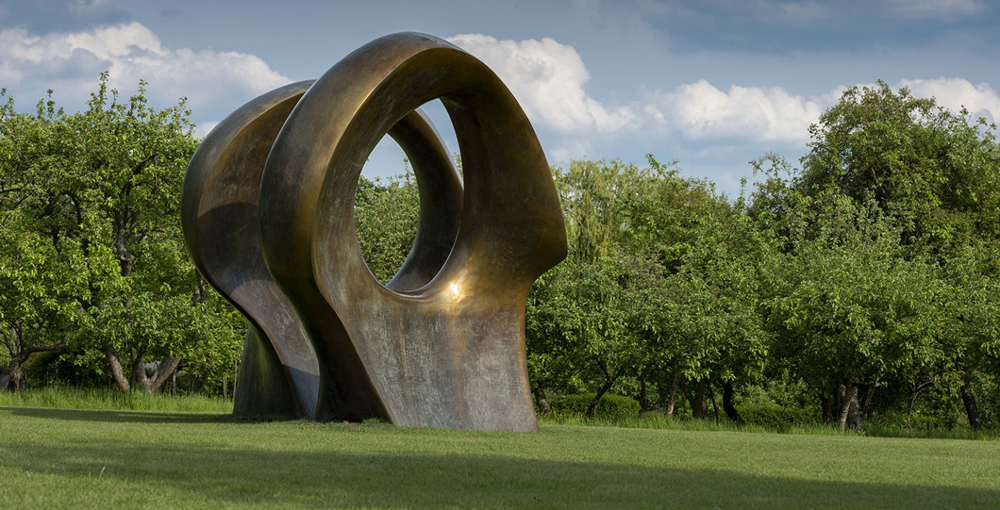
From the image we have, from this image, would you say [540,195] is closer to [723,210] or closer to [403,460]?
[403,460]

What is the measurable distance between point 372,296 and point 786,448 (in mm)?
5757

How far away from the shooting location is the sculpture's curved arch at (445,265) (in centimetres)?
1194

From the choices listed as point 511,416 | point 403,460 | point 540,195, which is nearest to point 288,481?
point 403,460

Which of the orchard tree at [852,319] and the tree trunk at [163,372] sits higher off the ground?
the orchard tree at [852,319]

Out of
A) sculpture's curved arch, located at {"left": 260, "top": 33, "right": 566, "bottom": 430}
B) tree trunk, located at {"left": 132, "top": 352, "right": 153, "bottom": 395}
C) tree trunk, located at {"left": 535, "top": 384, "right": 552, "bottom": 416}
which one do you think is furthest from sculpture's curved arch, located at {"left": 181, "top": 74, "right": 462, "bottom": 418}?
tree trunk, located at {"left": 132, "top": 352, "right": 153, "bottom": 395}

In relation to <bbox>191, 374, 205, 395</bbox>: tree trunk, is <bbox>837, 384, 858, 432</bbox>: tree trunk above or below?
above

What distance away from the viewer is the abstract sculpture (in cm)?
1203

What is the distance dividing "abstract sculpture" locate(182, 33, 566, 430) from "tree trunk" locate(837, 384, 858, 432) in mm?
10652

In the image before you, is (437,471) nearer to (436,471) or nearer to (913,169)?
(436,471)

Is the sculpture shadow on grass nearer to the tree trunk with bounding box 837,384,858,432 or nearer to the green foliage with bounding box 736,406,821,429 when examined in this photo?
the tree trunk with bounding box 837,384,858,432

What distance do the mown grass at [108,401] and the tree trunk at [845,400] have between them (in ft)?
45.3

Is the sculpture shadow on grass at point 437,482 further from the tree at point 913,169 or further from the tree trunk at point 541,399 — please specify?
the tree at point 913,169

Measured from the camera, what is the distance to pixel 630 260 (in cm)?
2806

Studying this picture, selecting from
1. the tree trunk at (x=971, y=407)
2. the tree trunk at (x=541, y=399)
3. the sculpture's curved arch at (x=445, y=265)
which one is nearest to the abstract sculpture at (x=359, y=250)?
the sculpture's curved arch at (x=445, y=265)
